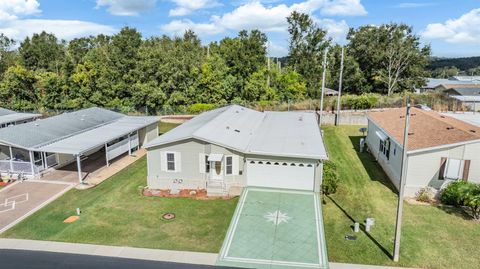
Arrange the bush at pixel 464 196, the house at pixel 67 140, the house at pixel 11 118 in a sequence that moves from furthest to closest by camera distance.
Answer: the house at pixel 11 118
the house at pixel 67 140
the bush at pixel 464 196

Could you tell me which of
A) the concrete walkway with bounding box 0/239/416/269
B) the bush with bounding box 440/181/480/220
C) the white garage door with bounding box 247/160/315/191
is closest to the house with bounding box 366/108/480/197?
the bush with bounding box 440/181/480/220

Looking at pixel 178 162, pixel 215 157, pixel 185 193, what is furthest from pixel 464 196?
pixel 178 162

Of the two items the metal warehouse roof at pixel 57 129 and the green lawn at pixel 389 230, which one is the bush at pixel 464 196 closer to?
the green lawn at pixel 389 230

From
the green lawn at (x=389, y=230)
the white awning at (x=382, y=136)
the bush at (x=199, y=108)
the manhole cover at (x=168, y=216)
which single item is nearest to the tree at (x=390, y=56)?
the bush at (x=199, y=108)

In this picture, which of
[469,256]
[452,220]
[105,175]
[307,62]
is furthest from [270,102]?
[469,256]

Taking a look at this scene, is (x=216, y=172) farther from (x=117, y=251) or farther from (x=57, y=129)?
(x=57, y=129)

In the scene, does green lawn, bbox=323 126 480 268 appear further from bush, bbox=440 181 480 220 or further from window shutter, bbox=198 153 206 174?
window shutter, bbox=198 153 206 174

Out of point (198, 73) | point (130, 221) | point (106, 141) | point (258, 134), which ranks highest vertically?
point (198, 73)
